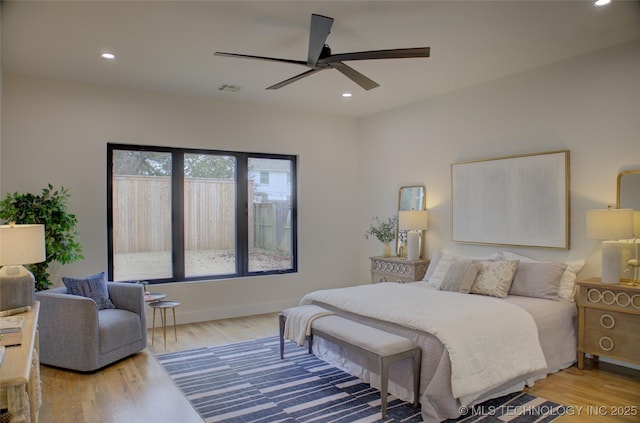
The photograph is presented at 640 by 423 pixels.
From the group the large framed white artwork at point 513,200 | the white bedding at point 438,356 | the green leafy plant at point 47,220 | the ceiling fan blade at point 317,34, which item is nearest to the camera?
the ceiling fan blade at point 317,34

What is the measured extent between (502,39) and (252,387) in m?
3.69

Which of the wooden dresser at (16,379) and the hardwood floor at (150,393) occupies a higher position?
the wooden dresser at (16,379)

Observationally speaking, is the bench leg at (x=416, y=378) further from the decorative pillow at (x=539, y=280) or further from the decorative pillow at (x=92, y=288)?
the decorative pillow at (x=92, y=288)

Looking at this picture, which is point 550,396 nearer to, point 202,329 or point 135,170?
point 202,329

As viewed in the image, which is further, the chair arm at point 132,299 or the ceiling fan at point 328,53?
the chair arm at point 132,299

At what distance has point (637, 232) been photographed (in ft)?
12.5

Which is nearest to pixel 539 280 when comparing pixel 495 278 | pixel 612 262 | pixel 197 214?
pixel 495 278

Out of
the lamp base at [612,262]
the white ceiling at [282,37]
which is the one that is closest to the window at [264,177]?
the white ceiling at [282,37]

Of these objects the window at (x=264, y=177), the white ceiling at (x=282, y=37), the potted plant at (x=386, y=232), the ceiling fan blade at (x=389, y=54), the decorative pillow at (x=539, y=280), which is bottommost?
the decorative pillow at (x=539, y=280)

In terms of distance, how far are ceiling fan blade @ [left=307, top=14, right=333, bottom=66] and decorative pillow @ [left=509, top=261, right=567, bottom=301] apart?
9.48ft

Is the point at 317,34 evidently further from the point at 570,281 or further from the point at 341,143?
the point at 341,143

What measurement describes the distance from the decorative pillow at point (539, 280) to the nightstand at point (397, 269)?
4.67 ft

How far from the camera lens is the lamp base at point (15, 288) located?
9.31 feet

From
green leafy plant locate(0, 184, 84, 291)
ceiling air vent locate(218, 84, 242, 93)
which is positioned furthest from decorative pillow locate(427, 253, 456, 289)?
green leafy plant locate(0, 184, 84, 291)
